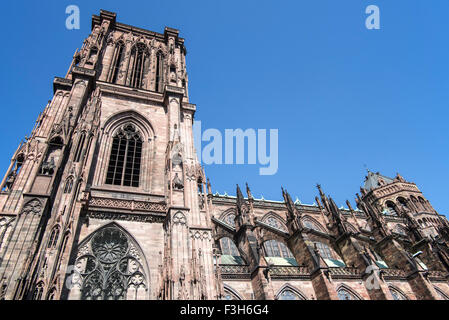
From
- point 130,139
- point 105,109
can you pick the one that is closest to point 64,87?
point 105,109

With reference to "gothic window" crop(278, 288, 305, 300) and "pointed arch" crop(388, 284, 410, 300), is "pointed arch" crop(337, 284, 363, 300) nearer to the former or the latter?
"gothic window" crop(278, 288, 305, 300)

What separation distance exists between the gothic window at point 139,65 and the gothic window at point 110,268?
1277 cm

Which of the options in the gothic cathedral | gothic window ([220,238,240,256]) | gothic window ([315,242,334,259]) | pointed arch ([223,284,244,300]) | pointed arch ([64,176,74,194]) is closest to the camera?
the gothic cathedral

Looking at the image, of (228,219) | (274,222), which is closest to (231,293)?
(228,219)

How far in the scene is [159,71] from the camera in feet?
80.0

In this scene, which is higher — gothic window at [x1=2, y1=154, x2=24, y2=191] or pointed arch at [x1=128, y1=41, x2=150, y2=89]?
pointed arch at [x1=128, y1=41, x2=150, y2=89]

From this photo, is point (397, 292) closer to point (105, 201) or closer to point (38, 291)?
point (105, 201)

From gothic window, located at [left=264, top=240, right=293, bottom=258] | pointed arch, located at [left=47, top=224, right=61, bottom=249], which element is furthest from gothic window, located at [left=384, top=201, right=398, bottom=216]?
pointed arch, located at [left=47, top=224, right=61, bottom=249]

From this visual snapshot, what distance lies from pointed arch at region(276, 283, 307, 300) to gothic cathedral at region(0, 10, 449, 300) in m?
0.08

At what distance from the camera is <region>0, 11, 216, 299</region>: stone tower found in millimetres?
10938

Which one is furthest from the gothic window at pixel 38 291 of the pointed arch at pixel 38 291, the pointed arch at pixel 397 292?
the pointed arch at pixel 397 292

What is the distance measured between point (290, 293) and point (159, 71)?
1943 centimetres

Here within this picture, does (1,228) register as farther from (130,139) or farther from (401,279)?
(401,279)
